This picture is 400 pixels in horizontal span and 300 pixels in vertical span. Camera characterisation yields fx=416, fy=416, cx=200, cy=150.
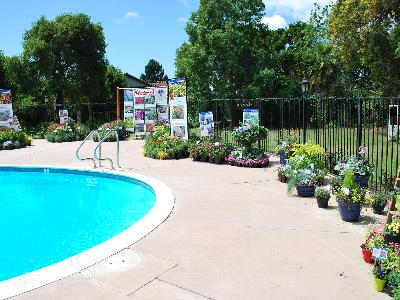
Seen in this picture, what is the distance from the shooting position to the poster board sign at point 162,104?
1944cm

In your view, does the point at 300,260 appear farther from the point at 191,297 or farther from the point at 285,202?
the point at 285,202

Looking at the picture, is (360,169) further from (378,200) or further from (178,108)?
(178,108)

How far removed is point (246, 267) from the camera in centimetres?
471

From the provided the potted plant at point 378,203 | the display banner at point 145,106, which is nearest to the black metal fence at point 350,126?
the potted plant at point 378,203

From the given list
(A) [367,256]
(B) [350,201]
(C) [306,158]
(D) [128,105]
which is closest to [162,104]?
(D) [128,105]

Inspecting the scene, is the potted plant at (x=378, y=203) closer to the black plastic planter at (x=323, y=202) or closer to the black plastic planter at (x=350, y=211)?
the black plastic planter at (x=350, y=211)

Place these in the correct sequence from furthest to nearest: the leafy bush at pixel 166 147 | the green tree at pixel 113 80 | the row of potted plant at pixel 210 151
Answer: the green tree at pixel 113 80
the leafy bush at pixel 166 147
the row of potted plant at pixel 210 151

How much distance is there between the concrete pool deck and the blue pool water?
5.11ft

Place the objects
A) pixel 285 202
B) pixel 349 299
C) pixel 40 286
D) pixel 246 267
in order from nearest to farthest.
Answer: pixel 349 299 → pixel 40 286 → pixel 246 267 → pixel 285 202

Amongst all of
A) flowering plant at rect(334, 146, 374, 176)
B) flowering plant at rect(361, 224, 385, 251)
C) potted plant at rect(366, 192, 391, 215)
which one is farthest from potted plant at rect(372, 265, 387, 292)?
flowering plant at rect(334, 146, 374, 176)

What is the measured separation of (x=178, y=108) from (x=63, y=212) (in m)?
7.52

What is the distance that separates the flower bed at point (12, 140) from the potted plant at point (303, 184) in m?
15.1

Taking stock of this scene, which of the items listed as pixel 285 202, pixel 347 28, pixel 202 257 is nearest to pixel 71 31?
pixel 347 28

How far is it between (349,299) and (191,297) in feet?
4.90
